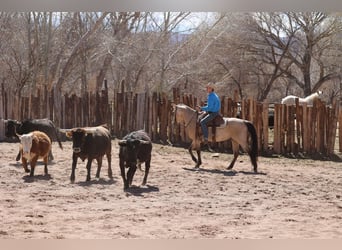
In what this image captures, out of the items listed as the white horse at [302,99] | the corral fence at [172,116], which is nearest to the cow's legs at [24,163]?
the corral fence at [172,116]

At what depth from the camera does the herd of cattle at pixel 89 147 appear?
4.70 m

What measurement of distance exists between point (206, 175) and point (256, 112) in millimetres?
1413

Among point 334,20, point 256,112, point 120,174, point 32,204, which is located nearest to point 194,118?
point 256,112

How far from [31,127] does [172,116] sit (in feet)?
4.94

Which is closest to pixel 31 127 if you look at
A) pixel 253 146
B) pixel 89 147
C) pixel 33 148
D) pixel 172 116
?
pixel 33 148

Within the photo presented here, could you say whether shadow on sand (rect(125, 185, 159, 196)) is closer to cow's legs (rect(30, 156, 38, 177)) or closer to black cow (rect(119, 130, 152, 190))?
black cow (rect(119, 130, 152, 190))

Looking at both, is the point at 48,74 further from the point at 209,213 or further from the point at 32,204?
the point at 209,213

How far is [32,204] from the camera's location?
4281 millimetres

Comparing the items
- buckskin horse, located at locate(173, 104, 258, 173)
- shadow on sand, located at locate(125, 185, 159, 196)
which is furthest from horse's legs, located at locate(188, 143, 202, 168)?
shadow on sand, located at locate(125, 185, 159, 196)

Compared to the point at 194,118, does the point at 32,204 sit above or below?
below

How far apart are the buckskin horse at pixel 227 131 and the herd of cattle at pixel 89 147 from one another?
862 millimetres

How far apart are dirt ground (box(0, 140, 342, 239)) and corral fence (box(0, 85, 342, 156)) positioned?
0.51 m

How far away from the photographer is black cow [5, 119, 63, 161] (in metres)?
5.04

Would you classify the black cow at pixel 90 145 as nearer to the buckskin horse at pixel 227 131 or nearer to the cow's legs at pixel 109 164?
the cow's legs at pixel 109 164
